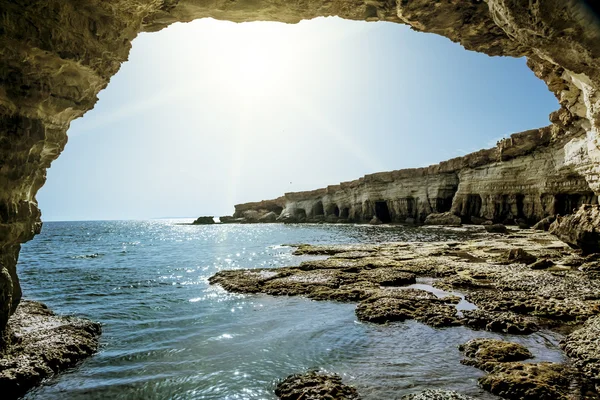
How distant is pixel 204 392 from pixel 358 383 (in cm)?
263

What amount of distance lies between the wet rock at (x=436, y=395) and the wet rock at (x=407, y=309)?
3.22m

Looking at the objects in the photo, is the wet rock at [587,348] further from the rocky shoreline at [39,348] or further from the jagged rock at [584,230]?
the jagged rock at [584,230]

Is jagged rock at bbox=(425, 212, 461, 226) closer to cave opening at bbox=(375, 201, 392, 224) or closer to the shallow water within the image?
cave opening at bbox=(375, 201, 392, 224)

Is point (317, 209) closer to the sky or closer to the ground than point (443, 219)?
closer to the sky

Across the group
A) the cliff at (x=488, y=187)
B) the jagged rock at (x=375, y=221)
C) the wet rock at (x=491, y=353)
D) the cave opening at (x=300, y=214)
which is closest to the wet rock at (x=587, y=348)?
the wet rock at (x=491, y=353)

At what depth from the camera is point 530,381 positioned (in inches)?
192

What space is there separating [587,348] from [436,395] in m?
3.26

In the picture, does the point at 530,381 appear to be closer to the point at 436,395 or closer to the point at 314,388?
the point at 436,395

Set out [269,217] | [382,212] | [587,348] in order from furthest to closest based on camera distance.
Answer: [269,217]
[382,212]
[587,348]

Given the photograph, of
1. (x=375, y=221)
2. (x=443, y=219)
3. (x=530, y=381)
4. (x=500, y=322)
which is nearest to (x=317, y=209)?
(x=375, y=221)

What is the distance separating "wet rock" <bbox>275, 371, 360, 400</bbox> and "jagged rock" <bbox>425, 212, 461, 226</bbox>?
44.5 metres

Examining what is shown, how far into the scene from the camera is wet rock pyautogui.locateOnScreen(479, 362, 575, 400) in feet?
15.4

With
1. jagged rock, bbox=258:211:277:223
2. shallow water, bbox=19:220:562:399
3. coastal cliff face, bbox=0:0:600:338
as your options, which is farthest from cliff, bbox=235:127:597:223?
shallow water, bbox=19:220:562:399

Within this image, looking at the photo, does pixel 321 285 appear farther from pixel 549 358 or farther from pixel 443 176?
pixel 443 176
